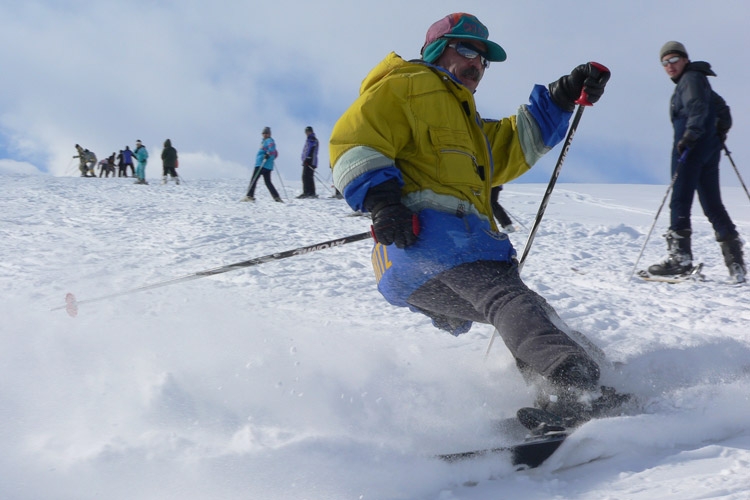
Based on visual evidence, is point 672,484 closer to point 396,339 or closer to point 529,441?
point 529,441

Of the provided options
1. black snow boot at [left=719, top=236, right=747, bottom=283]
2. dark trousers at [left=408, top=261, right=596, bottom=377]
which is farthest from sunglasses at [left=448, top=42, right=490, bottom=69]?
black snow boot at [left=719, top=236, right=747, bottom=283]

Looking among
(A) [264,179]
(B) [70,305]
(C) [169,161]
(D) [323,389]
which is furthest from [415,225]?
(C) [169,161]

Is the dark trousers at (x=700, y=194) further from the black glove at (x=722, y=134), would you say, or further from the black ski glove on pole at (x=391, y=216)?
the black ski glove on pole at (x=391, y=216)

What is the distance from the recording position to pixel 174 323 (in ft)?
12.6

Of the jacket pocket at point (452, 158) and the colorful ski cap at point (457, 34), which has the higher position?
the colorful ski cap at point (457, 34)

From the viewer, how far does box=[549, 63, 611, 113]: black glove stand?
8.87 feet

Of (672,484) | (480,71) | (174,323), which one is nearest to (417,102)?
(480,71)

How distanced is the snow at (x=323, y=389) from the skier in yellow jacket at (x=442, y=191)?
0.35m

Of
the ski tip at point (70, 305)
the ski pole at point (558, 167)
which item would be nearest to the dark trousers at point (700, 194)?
the ski pole at point (558, 167)

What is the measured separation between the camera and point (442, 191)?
8.02ft

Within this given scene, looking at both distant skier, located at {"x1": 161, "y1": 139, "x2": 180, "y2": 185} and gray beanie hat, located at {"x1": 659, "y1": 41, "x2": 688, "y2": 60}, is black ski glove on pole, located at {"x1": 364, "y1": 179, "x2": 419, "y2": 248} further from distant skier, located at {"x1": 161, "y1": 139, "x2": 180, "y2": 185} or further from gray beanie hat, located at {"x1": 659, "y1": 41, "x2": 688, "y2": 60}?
distant skier, located at {"x1": 161, "y1": 139, "x2": 180, "y2": 185}

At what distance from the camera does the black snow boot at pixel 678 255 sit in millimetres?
5133

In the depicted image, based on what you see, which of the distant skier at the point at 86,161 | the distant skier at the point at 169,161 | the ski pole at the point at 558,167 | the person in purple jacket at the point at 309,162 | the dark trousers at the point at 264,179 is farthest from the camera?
the distant skier at the point at 86,161

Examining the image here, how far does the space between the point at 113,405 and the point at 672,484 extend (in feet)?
6.77
